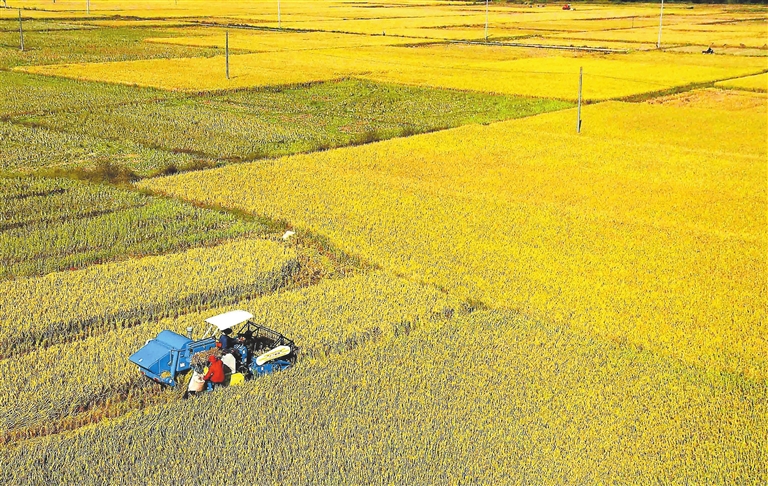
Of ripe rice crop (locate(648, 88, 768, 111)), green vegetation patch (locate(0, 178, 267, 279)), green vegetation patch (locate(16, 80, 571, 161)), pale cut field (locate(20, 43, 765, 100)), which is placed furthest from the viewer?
pale cut field (locate(20, 43, 765, 100))

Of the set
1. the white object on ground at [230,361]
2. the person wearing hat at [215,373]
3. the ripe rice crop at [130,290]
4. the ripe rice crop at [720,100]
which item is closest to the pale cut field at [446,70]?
the ripe rice crop at [720,100]

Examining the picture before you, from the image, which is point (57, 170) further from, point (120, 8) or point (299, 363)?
point (120, 8)

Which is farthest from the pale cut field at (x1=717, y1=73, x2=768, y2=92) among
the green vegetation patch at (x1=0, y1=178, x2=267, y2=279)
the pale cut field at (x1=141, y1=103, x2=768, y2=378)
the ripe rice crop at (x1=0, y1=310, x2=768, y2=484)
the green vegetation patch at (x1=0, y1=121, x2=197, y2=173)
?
the ripe rice crop at (x1=0, y1=310, x2=768, y2=484)

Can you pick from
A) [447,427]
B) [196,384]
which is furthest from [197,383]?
[447,427]

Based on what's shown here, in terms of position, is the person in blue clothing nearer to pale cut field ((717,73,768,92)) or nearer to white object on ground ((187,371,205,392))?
white object on ground ((187,371,205,392))

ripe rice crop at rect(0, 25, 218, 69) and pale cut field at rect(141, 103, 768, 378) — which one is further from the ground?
ripe rice crop at rect(0, 25, 218, 69)

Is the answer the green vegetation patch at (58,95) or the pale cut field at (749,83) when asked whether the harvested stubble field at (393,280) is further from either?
the pale cut field at (749,83)
